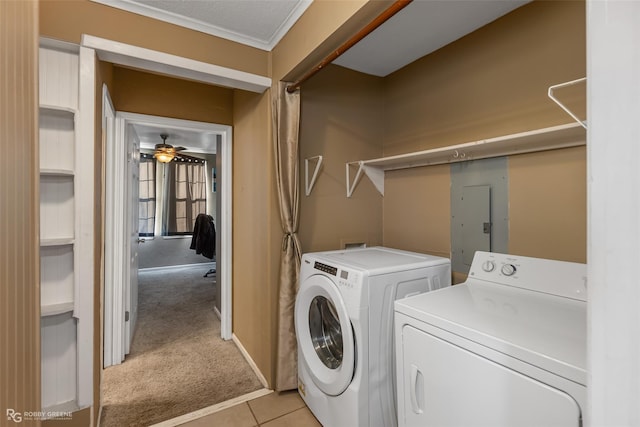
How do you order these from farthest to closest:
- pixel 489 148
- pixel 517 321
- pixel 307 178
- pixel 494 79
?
pixel 307 178, pixel 494 79, pixel 489 148, pixel 517 321

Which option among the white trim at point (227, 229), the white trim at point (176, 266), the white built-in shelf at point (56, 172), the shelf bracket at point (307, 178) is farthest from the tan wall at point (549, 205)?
the white trim at point (176, 266)

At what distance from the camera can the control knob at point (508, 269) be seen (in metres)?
1.43

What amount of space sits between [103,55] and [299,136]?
1170 millimetres

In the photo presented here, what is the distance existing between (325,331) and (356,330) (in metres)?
0.52

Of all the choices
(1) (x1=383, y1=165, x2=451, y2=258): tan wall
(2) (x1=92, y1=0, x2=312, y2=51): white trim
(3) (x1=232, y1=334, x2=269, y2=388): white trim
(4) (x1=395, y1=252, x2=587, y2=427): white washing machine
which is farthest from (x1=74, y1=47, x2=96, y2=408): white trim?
(1) (x1=383, y1=165, x2=451, y2=258): tan wall

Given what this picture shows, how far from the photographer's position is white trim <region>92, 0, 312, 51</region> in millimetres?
1530

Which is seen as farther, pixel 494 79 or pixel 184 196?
pixel 184 196

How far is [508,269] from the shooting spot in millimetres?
1445

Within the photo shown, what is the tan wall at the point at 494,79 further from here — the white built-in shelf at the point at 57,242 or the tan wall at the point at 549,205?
the white built-in shelf at the point at 57,242

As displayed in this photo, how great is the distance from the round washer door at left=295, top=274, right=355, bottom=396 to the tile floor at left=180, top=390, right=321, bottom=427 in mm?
303

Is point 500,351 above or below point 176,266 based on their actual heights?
above

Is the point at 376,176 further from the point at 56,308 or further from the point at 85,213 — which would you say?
the point at 56,308

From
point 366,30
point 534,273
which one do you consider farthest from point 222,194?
point 534,273
